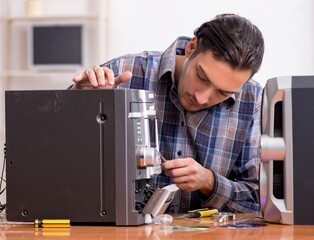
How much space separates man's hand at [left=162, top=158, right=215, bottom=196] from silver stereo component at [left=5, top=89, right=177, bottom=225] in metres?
0.15

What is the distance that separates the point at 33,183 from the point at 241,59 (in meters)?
0.62

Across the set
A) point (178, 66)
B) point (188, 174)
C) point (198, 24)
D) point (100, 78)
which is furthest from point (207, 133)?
point (198, 24)

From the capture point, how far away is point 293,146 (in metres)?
1.62

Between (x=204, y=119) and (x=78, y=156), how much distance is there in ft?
2.06

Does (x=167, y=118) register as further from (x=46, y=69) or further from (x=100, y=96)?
(x=46, y=69)

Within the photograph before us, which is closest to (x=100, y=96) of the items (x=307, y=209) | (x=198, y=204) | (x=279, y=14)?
(x=307, y=209)

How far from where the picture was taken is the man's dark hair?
1855mm

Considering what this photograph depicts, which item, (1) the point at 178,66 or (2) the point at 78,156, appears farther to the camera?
(1) the point at 178,66

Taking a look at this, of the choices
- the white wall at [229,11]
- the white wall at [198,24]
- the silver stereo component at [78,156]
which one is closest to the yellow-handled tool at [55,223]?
the silver stereo component at [78,156]

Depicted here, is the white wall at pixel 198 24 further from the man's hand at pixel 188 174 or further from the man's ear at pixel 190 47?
the man's hand at pixel 188 174

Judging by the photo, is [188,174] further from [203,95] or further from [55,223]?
[55,223]

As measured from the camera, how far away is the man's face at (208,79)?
6.15ft

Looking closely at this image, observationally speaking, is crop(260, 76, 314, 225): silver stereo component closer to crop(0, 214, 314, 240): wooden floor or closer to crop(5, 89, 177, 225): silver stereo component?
crop(0, 214, 314, 240): wooden floor

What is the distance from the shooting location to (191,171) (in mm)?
1812
